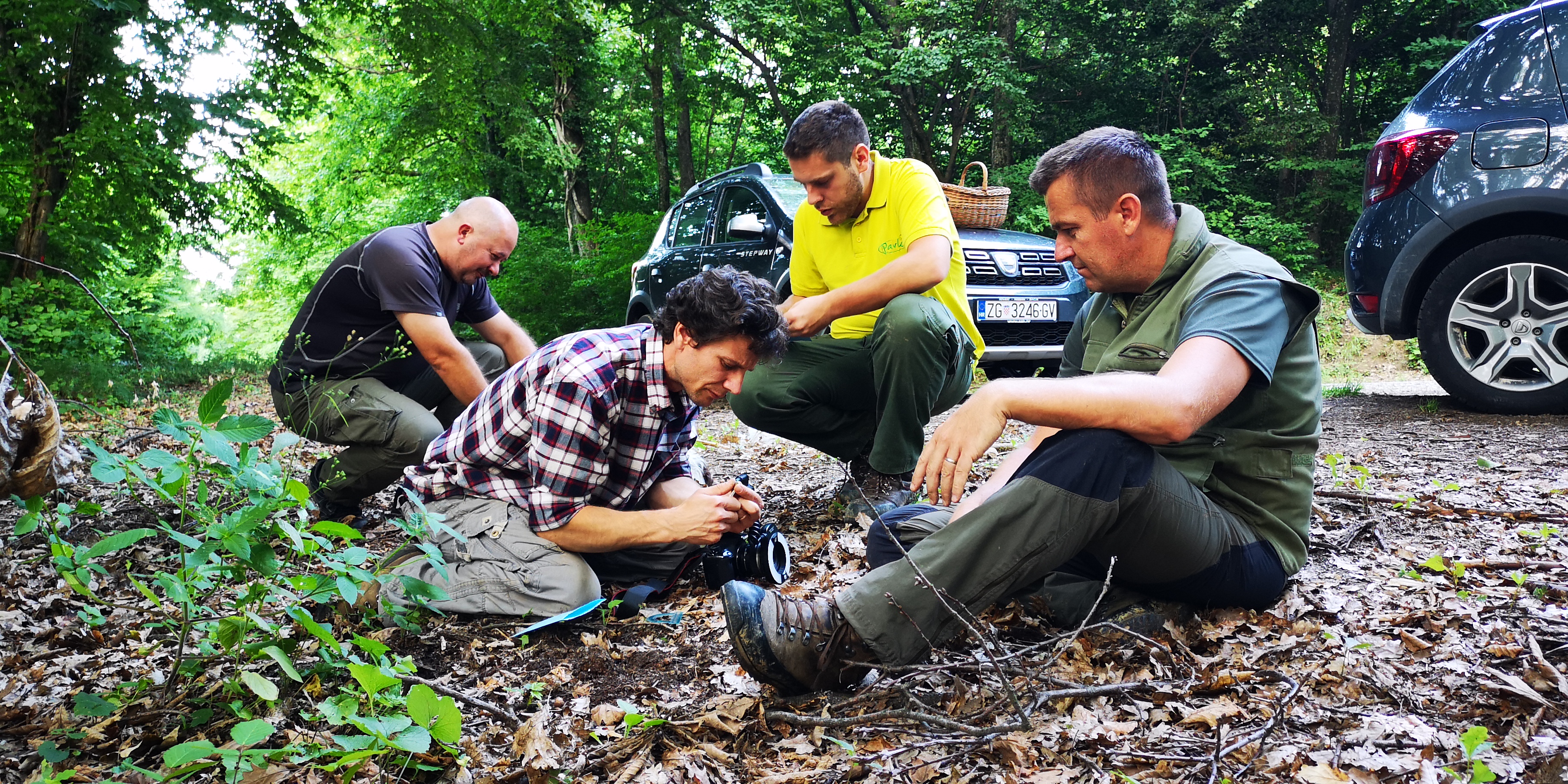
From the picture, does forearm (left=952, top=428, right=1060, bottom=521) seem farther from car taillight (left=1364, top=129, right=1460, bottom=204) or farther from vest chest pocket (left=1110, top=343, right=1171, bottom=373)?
car taillight (left=1364, top=129, right=1460, bottom=204)

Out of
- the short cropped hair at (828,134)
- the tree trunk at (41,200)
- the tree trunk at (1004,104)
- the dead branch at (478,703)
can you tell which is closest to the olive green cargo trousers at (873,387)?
the short cropped hair at (828,134)

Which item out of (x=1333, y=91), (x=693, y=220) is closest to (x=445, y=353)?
(x=693, y=220)

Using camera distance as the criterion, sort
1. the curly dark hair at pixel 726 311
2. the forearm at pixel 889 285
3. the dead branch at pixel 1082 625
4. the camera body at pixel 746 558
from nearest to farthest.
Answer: the dead branch at pixel 1082 625
the curly dark hair at pixel 726 311
the camera body at pixel 746 558
the forearm at pixel 889 285

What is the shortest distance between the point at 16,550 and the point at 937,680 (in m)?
3.71

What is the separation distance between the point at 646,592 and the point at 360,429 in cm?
170

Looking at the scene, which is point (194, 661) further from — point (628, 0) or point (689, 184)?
point (689, 184)

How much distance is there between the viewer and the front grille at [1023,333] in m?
6.63

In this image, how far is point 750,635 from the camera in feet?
7.39

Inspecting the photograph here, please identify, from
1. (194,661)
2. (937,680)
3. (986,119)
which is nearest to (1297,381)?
(937,680)

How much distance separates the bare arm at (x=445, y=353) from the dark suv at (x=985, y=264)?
239 centimetres

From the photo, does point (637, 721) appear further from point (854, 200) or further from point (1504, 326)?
point (1504, 326)

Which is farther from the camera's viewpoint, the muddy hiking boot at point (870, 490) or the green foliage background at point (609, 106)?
the green foliage background at point (609, 106)

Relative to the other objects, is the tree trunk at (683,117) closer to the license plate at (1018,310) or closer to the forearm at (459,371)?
the license plate at (1018,310)

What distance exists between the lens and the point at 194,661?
251cm
